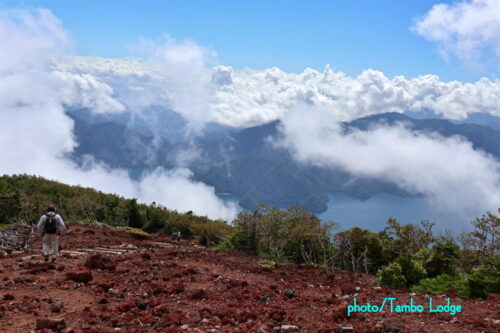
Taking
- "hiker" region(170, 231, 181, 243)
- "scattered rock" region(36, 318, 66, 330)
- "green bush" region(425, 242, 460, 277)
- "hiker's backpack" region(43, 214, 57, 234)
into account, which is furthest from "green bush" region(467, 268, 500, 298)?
"hiker" region(170, 231, 181, 243)

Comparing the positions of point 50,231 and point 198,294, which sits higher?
point 50,231

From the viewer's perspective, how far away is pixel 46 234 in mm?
13914

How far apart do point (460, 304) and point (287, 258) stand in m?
13.3

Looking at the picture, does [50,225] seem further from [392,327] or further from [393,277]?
[393,277]

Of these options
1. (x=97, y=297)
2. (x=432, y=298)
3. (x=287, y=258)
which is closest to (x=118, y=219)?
(x=287, y=258)

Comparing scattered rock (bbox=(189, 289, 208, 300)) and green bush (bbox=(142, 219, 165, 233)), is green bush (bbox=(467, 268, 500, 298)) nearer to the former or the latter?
scattered rock (bbox=(189, 289, 208, 300))

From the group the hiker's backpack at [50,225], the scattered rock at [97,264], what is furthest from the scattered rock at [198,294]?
the hiker's backpack at [50,225]

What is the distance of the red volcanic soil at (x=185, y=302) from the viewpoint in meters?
7.30

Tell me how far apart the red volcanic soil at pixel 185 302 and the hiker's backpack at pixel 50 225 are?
1206mm

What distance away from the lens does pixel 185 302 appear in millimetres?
9039

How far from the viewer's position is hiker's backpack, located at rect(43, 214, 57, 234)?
1397cm

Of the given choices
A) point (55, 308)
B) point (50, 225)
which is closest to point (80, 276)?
point (55, 308)

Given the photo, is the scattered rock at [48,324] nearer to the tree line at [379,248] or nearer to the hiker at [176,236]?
the tree line at [379,248]

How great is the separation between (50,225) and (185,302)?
8.32 m
